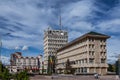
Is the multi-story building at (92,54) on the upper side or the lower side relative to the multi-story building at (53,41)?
lower

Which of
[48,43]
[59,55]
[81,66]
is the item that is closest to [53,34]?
[48,43]

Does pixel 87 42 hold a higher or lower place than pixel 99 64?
higher

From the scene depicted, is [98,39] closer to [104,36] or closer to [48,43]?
[104,36]

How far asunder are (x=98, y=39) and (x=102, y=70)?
1365cm

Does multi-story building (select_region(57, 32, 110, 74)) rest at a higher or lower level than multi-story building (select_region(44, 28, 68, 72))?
lower

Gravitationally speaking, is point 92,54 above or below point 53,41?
below

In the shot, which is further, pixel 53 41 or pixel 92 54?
pixel 53 41

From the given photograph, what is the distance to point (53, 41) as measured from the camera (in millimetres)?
188500

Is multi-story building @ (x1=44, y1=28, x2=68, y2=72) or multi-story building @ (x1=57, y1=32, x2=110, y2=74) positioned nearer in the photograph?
multi-story building @ (x1=57, y1=32, x2=110, y2=74)

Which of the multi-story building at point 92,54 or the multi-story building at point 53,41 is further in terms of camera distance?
the multi-story building at point 53,41

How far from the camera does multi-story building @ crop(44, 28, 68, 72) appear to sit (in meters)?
185

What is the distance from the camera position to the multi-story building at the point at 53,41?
185250 mm

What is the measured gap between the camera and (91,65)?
103312 mm

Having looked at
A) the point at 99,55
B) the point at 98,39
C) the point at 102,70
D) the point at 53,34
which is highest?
the point at 53,34
